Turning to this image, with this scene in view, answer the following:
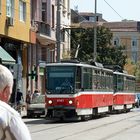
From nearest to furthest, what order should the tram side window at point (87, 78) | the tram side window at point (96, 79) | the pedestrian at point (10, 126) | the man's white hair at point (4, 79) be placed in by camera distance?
1. the pedestrian at point (10, 126)
2. the man's white hair at point (4, 79)
3. the tram side window at point (87, 78)
4. the tram side window at point (96, 79)

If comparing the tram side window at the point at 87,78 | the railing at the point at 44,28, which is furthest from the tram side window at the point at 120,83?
the tram side window at the point at 87,78

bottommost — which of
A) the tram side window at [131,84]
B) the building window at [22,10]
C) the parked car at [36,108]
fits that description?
the parked car at [36,108]

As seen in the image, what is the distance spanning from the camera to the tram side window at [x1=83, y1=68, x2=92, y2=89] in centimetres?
2938

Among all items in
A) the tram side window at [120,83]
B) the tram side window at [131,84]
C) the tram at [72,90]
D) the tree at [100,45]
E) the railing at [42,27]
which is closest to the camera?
the tram at [72,90]

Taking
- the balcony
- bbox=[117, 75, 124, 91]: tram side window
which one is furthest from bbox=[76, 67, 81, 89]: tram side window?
the balcony

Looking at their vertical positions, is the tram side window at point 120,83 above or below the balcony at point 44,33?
below

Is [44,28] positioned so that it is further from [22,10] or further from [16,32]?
[16,32]

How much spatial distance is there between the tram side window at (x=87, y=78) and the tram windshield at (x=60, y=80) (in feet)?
4.55

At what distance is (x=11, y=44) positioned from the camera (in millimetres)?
38688

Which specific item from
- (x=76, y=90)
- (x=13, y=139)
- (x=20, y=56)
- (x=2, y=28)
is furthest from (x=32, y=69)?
(x=13, y=139)

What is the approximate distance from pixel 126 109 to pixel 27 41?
987 centimetres

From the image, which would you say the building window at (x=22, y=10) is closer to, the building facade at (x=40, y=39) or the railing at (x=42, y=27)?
the building facade at (x=40, y=39)

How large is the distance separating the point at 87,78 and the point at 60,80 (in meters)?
2.49

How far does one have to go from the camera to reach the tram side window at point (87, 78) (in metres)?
29.4
